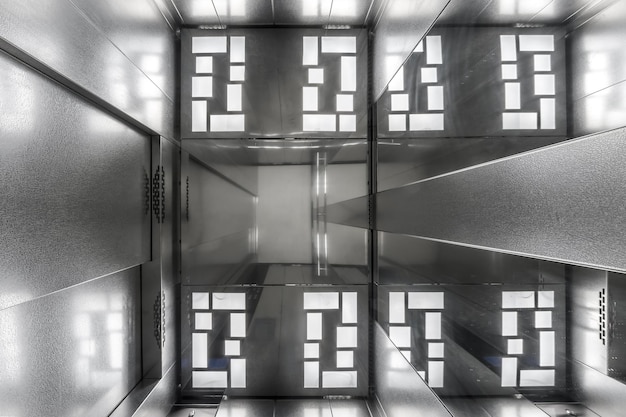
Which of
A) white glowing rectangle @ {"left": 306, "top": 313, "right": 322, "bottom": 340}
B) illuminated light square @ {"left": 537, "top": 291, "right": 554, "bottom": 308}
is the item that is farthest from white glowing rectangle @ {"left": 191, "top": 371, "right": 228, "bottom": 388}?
illuminated light square @ {"left": 537, "top": 291, "right": 554, "bottom": 308}

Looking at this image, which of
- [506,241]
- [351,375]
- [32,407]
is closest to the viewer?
[506,241]

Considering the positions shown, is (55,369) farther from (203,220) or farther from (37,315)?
(203,220)

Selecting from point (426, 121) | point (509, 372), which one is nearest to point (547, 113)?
point (509, 372)

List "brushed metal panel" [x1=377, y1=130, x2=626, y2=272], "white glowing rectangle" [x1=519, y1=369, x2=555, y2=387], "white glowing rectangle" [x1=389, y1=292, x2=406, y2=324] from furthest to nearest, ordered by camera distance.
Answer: "white glowing rectangle" [x1=389, y1=292, x2=406, y2=324]
"white glowing rectangle" [x1=519, y1=369, x2=555, y2=387]
"brushed metal panel" [x1=377, y1=130, x2=626, y2=272]

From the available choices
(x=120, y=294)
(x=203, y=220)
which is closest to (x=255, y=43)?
(x=203, y=220)

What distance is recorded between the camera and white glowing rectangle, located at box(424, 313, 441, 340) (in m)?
0.90

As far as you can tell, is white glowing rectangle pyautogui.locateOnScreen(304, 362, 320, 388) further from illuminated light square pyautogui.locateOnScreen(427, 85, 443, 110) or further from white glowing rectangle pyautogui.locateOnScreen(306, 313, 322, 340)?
illuminated light square pyautogui.locateOnScreen(427, 85, 443, 110)

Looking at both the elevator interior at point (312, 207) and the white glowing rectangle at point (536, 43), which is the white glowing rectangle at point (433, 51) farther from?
the white glowing rectangle at point (536, 43)

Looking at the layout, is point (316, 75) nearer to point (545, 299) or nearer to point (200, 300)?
point (200, 300)

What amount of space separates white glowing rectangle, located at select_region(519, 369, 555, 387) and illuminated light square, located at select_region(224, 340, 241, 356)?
1539 mm

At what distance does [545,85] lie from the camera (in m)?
0.41

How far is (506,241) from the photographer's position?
1.75 feet

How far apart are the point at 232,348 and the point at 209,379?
0.18 metres

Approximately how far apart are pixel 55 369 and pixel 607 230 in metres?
1.27
